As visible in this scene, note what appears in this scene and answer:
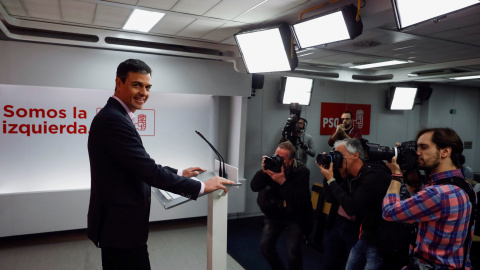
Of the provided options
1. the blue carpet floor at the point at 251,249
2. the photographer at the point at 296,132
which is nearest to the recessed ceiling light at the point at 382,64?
the photographer at the point at 296,132

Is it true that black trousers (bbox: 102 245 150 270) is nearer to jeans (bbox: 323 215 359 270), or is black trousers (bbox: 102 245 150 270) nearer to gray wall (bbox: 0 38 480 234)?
jeans (bbox: 323 215 359 270)

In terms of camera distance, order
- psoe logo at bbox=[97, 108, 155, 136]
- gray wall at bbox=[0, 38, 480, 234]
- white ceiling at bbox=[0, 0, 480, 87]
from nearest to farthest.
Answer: white ceiling at bbox=[0, 0, 480, 87] → gray wall at bbox=[0, 38, 480, 234] → psoe logo at bbox=[97, 108, 155, 136]

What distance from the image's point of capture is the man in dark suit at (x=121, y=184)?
5.24ft

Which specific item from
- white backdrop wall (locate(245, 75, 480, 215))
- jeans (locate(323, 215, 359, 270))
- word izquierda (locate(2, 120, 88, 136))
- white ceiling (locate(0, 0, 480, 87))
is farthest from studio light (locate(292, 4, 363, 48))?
word izquierda (locate(2, 120, 88, 136))

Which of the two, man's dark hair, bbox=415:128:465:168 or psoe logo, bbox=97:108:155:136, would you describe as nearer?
man's dark hair, bbox=415:128:465:168

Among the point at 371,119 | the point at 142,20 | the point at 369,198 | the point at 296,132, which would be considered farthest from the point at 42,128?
the point at 371,119

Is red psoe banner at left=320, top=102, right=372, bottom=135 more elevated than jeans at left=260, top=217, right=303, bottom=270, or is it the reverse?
red psoe banner at left=320, top=102, right=372, bottom=135

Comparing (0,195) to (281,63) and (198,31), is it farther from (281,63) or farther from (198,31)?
(281,63)

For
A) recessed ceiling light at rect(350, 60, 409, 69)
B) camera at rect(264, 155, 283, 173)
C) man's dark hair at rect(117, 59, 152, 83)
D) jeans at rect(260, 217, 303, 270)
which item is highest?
recessed ceiling light at rect(350, 60, 409, 69)

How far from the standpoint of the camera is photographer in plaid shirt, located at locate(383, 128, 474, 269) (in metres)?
1.65

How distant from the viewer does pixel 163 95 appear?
474 cm

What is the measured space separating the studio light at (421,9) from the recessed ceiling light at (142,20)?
198 centimetres

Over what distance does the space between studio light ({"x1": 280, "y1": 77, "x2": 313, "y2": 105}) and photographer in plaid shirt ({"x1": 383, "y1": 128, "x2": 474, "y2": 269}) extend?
3745mm

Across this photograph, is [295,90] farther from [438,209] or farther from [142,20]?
[438,209]
